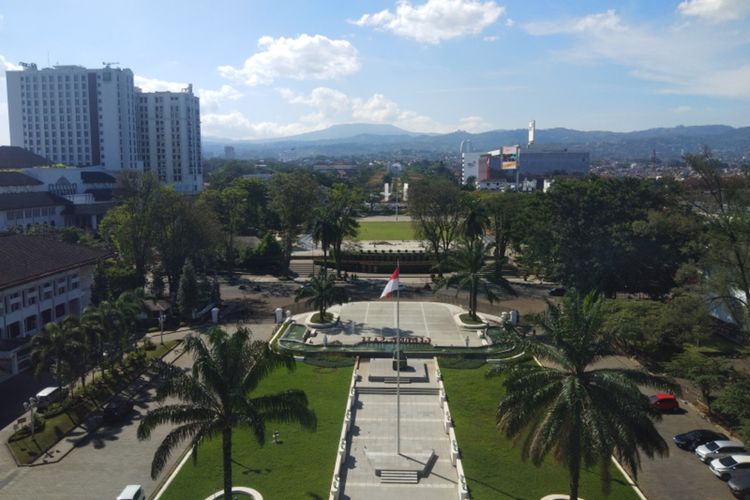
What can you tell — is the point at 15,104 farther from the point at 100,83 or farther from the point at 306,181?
the point at 306,181

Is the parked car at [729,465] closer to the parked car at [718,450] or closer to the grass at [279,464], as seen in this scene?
the parked car at [718,450]

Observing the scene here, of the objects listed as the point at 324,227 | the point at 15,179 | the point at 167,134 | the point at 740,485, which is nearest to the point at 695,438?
the point at 740,485

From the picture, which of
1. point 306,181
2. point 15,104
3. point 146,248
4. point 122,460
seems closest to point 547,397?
Result: point 122,460

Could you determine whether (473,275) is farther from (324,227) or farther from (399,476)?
(399,476)

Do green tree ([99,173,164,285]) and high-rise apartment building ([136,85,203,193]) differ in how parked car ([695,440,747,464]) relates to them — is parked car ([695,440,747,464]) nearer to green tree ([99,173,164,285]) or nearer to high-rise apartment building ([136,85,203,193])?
green tree ([99,173,164,285])

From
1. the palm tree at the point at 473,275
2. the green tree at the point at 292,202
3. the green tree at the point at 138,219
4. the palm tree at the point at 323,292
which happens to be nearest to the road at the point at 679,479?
the palm tree at the point at 473,275

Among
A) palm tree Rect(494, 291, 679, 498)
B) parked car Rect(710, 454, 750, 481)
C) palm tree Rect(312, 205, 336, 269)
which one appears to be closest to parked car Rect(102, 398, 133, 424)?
palm tree Rect(494, 291, 679, 498)
